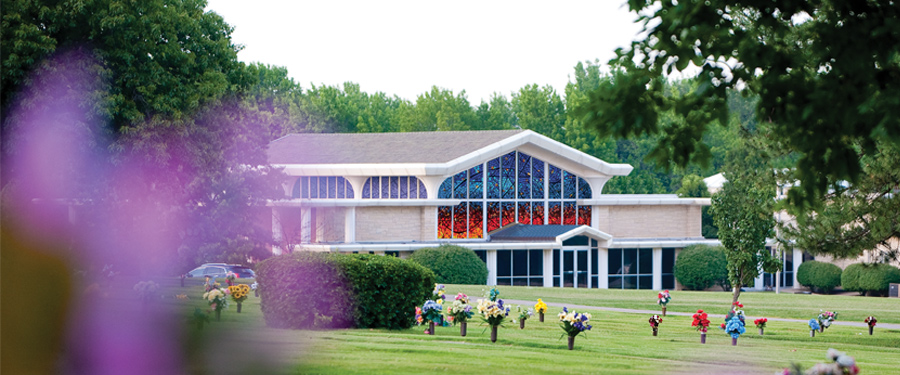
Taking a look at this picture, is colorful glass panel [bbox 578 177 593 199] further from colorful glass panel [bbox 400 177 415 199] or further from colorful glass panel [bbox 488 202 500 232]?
colorful glass panel [bbox 400 177 415 199]

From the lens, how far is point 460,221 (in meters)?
46.6

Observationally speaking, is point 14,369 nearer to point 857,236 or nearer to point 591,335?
point 591,335

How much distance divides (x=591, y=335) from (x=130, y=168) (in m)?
13.0

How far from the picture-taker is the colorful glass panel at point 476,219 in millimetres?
46969

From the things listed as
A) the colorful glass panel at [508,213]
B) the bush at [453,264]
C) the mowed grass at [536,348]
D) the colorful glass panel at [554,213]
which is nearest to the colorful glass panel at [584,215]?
the colorful glass panel at [554,213]

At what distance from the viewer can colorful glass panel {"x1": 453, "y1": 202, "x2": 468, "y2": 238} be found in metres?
46.5

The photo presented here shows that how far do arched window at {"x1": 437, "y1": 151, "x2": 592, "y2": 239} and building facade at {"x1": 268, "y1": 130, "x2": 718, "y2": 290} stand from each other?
0.05m

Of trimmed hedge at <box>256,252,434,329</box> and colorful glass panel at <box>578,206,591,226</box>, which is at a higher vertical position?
colorful glass panel at <box>578,206,591,226</box>

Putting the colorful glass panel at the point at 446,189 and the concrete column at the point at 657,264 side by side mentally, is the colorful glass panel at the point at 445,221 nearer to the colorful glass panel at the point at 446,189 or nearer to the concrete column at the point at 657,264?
the colorful glass panel at the point at 446,189

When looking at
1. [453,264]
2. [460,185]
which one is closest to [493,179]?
[460,185]

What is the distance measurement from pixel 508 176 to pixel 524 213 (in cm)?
212

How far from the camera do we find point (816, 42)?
27.1 ft

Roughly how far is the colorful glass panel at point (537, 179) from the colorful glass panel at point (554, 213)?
2.43 ft

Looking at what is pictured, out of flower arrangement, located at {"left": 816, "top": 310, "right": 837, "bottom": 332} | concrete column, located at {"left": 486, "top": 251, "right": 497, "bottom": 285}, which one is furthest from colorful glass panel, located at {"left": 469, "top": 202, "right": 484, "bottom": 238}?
flower arrangement, located at {"left": 816, "top": 310, "right": 837, "bottom": 332}
